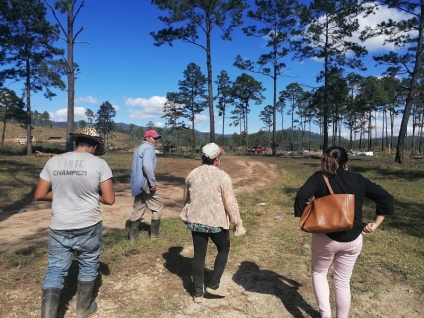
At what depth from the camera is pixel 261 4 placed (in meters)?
24.7

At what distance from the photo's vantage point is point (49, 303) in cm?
263

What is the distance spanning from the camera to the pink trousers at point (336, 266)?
266 cm

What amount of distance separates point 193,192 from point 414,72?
1640 centimetres

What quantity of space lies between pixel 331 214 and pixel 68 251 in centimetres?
241

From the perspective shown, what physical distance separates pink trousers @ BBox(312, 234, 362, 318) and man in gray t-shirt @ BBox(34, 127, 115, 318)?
204 centimetres

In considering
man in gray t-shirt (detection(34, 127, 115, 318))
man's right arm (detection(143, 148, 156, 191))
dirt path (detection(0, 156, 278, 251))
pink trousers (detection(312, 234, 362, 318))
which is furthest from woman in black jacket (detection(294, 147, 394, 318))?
dirt path (detection(0, 156, 278, 251))

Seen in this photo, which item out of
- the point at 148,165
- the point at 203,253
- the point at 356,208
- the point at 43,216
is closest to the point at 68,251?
the point at 203,253

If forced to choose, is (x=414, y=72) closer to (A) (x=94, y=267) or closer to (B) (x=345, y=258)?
(B) (x=345, y=258)

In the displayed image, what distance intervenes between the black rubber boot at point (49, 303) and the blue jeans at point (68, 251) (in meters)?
0.05

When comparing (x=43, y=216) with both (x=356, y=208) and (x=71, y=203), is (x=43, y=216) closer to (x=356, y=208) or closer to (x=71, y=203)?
(x=71, y=203)

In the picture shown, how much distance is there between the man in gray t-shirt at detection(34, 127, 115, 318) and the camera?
8.82 feet

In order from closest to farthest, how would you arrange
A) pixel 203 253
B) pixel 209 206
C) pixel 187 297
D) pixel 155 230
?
pixel 209 206
pixel 203 253
pixel 187 297
pixel 155 230

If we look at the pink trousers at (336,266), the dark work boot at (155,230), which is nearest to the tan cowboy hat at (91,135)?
the pink trousers at (336,266)

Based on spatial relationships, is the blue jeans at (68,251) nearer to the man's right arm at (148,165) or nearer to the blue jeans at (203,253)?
the blue jeans at (203,253)
